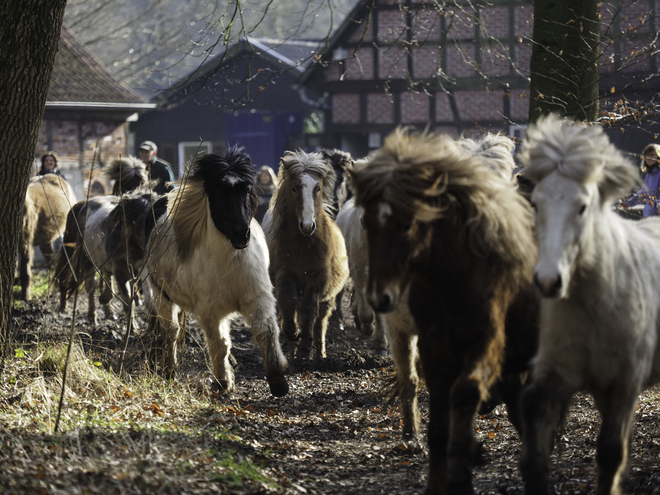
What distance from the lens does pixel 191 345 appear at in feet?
34.5

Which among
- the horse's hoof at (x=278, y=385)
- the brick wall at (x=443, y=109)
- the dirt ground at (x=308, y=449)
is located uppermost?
the brick wall at (x=443, y=109)

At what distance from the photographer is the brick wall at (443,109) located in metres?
25.1

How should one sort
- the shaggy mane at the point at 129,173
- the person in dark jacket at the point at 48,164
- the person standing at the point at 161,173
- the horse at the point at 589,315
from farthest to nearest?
the person in dark jacket at the point at 48,164 < the shaggy mane at the point at 129,173 < the person standing at the point at 161,173 < the horse at the point at 589,315

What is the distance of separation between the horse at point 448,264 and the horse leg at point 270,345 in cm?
237

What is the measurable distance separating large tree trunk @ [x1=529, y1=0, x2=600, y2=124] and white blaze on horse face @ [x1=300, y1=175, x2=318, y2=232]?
2.59m

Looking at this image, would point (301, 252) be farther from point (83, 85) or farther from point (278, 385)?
point (83, 85)

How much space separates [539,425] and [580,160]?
4.24 feet

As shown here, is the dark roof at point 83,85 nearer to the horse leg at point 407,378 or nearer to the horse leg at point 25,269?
the horse leg at point 25,269

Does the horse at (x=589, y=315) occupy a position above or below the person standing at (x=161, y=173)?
below

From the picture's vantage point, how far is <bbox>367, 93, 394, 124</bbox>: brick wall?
25516 millimetres

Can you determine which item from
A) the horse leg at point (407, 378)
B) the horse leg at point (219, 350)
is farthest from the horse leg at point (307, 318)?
the horse leg at point (407, 378)

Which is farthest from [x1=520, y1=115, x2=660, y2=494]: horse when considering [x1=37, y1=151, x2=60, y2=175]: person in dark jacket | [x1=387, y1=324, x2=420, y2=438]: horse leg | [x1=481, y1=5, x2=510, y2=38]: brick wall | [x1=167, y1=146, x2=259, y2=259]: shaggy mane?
[x1=481, y1=5, x2=510, y2=38]: brick wall

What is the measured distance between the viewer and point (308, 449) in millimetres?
5891

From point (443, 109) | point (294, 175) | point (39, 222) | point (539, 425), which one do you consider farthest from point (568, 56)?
point (443, 109)
